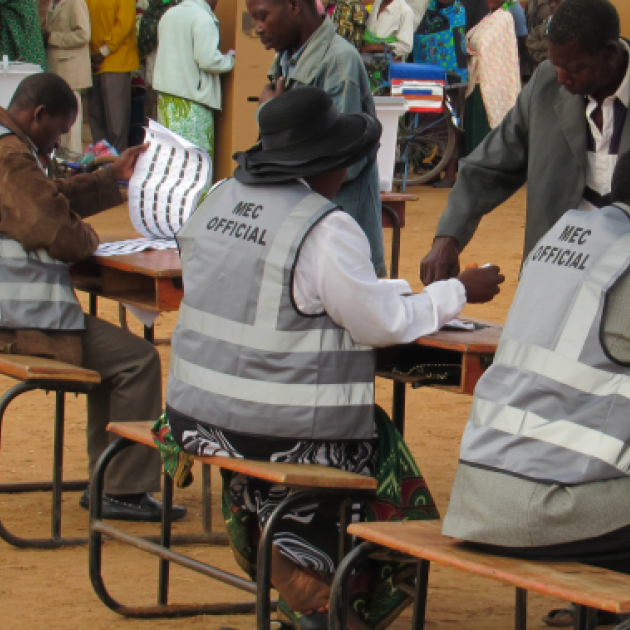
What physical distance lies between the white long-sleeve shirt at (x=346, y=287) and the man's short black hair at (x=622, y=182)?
0.68 meters

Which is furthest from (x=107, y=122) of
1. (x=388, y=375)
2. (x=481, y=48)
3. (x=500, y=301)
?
(x=388, y=375)

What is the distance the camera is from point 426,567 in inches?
115

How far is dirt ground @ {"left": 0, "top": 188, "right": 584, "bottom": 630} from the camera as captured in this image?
12.3 ft

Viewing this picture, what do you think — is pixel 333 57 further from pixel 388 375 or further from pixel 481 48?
pixel 481 48

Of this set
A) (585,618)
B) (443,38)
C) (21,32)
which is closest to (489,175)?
(585,618)

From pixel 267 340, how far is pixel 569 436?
2.98 ft

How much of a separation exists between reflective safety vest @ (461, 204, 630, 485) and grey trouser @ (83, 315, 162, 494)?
2.28m

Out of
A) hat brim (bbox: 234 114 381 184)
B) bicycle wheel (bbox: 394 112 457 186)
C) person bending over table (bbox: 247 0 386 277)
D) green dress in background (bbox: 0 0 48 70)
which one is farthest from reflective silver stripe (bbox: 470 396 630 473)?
bicycle wheel (bbox: 394 112 457 186)

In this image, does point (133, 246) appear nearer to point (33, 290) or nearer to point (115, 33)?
point (33, 290)

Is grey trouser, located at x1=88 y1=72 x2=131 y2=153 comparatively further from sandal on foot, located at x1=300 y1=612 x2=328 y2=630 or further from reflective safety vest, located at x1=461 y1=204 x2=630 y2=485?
reflective safety vest, located at x1=461 y1=204 x2=630 y2=485

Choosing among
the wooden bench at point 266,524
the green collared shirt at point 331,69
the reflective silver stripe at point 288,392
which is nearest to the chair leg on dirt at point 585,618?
the wooden bench at point 266,524

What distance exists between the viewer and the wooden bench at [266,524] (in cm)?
293

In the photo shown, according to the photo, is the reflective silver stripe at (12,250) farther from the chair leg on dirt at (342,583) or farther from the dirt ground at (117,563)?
the chair leg on dirt at (342,583)

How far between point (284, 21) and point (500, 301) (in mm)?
4563
